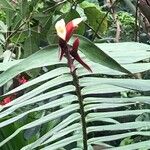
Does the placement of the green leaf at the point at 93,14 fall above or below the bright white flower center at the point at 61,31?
Result: below

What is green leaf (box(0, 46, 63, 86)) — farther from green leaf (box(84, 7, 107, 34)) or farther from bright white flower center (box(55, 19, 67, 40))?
green leaf (box(84, 7, 107, 34))

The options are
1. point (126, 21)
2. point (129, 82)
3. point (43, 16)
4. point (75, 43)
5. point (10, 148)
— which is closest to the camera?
point (75, 43)

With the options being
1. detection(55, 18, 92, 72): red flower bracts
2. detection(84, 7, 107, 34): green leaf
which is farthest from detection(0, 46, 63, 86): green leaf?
detection(84, 7, 107, 34): green leaf

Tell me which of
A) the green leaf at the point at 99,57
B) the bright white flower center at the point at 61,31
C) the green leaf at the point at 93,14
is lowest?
the green leaf at the point at 93,14

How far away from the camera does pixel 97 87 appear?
612 mm

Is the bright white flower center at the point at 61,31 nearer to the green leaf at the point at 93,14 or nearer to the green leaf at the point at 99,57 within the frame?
the green leaf at the point at 99,57

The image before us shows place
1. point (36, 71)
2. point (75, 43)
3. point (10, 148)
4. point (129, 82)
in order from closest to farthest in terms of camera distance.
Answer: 1. point (75, 43)
2. point (129, 82)
3. point (36, 71)
4. point (10, 148)

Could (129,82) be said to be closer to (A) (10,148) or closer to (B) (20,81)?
(B) (20,81)

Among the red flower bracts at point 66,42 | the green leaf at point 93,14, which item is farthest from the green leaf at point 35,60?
the green leaf at point 93,14

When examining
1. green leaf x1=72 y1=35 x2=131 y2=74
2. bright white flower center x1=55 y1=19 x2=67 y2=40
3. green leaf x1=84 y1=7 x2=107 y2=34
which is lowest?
green leaf x1=84 y1=7 x2=107 y2=34

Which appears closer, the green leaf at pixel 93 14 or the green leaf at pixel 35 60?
the green leaf at pixel 35 60

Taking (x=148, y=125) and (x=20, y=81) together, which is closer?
(x=148, y=125)

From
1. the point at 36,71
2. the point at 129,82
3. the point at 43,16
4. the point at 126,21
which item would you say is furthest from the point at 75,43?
the point at 126,21

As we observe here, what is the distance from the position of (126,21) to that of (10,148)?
1.26m
